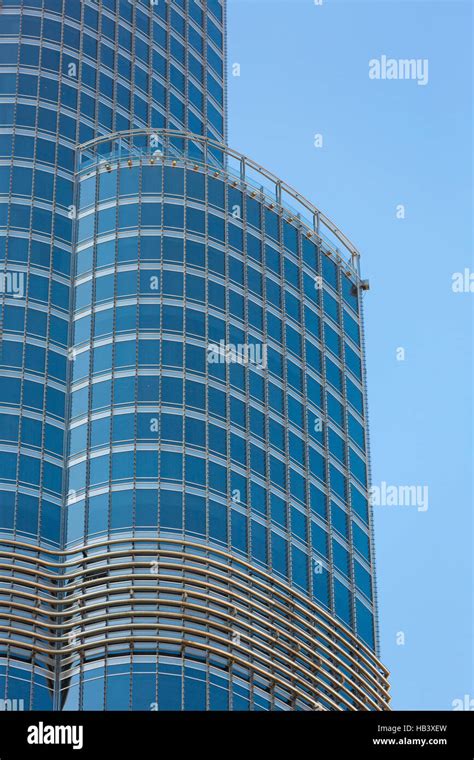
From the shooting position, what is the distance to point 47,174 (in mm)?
121312

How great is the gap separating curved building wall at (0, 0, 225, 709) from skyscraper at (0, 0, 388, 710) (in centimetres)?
15

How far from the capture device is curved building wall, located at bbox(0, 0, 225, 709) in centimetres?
10106

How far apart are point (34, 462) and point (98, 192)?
1892 cm

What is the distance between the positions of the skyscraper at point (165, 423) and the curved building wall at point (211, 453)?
0.44 ft

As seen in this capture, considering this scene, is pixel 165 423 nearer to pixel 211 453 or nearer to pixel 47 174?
pixel 211 453

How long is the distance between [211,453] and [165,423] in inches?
115

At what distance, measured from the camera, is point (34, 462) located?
350ft
